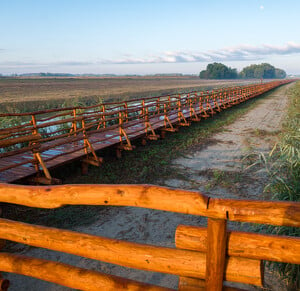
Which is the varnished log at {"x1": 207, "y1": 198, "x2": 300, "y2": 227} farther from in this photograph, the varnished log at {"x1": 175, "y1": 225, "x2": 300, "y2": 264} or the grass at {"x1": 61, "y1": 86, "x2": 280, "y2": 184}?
the grass at {"x1": 61, "y1": 86, "x2": 280, "y2": 184}

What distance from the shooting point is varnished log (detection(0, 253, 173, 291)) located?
188 centimetres

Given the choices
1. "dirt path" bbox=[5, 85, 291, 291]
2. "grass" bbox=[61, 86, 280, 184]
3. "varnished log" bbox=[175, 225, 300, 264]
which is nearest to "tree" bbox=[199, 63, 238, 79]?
"grass" bbox=[61, 86, 280, 184]

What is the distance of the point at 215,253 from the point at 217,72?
143 m

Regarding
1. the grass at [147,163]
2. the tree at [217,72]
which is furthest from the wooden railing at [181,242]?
the tree at [217,72]

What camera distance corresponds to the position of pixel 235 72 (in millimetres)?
153375

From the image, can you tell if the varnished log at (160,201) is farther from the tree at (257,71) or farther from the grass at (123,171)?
the tree at (257,71)

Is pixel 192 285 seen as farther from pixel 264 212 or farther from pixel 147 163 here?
pixel 147 163

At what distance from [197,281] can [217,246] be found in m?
0.35

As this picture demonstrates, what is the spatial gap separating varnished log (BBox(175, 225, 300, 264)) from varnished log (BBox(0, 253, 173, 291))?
503mm

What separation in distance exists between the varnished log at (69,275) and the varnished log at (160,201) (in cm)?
56

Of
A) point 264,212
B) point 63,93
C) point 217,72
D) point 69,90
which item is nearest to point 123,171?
point 264,212

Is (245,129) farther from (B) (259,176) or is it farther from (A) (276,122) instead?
(B) (259,176)

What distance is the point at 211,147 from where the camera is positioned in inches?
344

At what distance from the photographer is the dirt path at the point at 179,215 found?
10.4 feet
